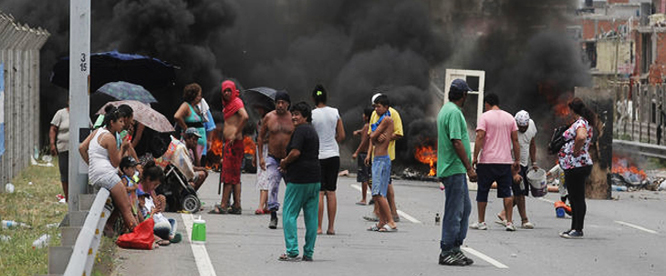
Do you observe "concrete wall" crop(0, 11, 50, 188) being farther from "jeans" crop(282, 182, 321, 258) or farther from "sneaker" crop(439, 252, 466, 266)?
"sneaker" crop(439, 252, 466, 266)

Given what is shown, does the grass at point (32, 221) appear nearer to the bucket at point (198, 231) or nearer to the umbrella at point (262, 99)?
the bucket at point (198, 231)

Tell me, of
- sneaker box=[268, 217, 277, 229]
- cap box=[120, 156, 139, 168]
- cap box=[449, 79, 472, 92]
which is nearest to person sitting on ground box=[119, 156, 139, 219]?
cap box=[120, 156, 139, 168]

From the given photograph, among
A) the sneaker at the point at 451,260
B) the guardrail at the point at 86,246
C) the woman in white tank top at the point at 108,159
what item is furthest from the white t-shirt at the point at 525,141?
the guardrail at the point at 86,246

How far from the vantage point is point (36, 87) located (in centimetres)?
2666

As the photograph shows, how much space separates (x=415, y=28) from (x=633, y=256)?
25.5 m

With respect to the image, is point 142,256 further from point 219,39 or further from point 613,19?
point 613,19

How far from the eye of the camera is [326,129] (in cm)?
1350

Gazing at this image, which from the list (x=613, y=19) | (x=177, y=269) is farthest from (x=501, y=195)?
(x=613, y=19)

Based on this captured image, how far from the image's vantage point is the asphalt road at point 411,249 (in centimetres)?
1057

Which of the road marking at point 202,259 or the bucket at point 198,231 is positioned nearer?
the road marking at point 202,259

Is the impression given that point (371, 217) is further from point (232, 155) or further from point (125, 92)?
point (125, 92)

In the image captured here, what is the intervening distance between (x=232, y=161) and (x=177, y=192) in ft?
2.75

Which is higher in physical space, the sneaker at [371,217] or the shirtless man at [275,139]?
the shirtless man at [275,139]

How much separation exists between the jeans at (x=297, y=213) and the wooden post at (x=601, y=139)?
1063 cm
